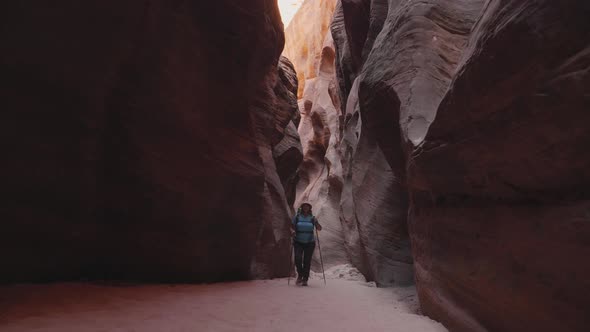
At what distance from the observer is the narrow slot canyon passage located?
2602 millimetres

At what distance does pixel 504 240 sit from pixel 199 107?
16.5 feet

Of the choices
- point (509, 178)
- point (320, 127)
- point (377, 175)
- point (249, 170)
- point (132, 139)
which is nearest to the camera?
point (509, 178)

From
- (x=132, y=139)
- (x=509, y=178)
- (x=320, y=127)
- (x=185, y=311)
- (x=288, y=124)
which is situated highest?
(x=320, y=127)

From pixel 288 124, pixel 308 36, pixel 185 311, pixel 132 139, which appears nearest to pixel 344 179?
pixel 288 124

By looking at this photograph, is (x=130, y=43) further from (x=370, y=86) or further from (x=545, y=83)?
(x=545, y=83)

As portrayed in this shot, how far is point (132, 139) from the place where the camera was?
577cm

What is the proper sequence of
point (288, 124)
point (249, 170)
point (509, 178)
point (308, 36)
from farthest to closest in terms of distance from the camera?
point (308, 36)
point (288, 124)
point (249, 170)
point (509, 178)

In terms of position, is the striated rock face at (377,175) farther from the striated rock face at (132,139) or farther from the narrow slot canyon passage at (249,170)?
the striated rock face at (132,139)

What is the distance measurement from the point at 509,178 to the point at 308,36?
123 ft

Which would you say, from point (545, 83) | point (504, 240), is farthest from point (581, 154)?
point (504, 240)

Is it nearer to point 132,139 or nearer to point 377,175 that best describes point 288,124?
point 377,175

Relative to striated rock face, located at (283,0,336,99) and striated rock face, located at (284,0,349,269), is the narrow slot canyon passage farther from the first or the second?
striated rock face, located at (283,0,336,99)

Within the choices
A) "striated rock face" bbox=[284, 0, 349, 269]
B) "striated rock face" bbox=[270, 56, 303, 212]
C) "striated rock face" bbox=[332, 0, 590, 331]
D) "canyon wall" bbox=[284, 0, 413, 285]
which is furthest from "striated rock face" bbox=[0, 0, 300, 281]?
"striated rock face" bbox=[284, 0, 349, 269]

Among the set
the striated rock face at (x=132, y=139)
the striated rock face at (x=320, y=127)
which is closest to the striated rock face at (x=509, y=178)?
the striated rock face at (x=132, y=139)
